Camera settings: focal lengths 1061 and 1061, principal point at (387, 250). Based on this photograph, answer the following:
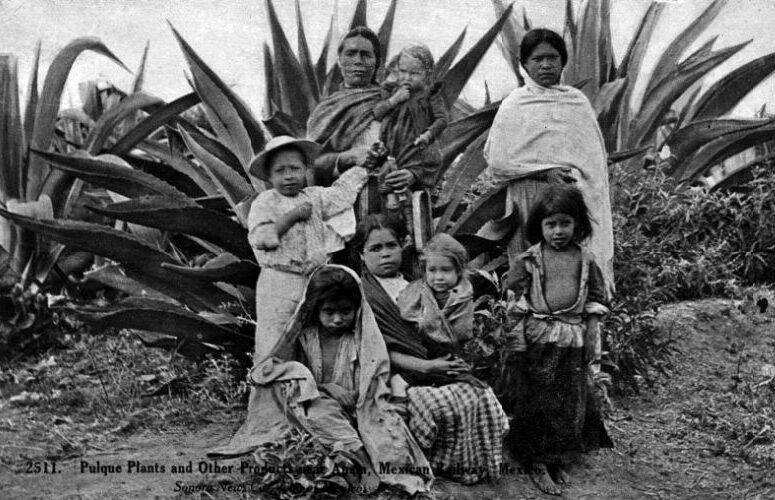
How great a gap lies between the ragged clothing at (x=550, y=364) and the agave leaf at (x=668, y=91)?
2.13m

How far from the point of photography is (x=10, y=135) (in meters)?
5.55

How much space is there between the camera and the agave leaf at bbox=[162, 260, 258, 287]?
15.5 feet

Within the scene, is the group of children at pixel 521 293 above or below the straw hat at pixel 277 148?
below

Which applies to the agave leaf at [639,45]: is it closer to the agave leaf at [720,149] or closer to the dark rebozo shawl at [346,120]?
the agave leaf at [720,149]

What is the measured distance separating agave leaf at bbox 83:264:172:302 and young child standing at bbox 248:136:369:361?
0.96m

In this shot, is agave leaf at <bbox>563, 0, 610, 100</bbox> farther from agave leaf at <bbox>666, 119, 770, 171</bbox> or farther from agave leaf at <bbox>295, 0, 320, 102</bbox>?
agave leaf at <bbox>295, 0, 320, 102</bbox>

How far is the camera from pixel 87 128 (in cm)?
671

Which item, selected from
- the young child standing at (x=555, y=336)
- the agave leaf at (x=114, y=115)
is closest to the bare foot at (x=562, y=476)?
the young child standing at (x=555, y=336)

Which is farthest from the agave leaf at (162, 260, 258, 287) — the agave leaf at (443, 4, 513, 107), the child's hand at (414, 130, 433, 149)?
the agave leaf at (443, 4, 513, 107)

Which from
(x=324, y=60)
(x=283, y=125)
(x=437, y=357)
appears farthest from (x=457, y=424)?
(x=324, y=60)

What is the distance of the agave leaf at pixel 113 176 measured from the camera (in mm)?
4995

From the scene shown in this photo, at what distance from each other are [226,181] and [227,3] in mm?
1047

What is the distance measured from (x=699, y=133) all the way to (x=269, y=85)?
101 inches

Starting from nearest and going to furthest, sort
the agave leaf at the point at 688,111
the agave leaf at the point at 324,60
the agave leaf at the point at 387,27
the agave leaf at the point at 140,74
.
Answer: the agave leaf at the point at 387,27, the agave leaf at the point at 324,60, the agave leaf at the point at 140,74, the agave leaf at the point at 688,111
